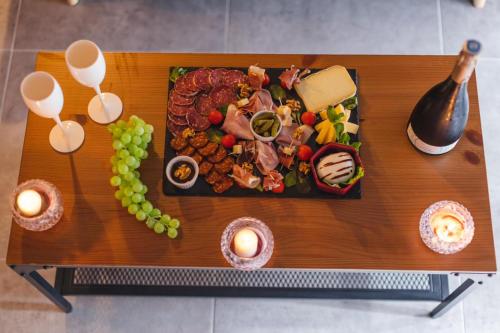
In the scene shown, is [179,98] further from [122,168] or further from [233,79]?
[122,168]

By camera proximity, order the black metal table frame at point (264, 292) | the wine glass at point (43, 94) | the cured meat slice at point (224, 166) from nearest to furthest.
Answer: the wine glass at point (43, 94) < the cured meat slice at point (224, 166) < the black metal table frame at point (264, 292)

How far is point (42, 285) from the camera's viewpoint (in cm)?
160

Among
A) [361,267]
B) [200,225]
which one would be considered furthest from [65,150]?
[361,267]

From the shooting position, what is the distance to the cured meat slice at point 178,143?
4.95 feet

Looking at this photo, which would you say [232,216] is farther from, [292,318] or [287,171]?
[292,318]

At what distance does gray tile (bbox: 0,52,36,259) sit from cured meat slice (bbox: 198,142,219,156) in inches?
36.0

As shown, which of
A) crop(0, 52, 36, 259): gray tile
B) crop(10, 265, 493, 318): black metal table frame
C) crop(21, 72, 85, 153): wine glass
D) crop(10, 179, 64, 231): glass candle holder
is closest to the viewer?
crop(21, 72, 85, 153): wine glass

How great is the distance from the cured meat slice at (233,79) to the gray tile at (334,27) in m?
0.64

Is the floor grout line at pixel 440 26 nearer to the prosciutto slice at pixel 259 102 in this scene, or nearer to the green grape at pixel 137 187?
the prosciutto slice at pixel 259 102

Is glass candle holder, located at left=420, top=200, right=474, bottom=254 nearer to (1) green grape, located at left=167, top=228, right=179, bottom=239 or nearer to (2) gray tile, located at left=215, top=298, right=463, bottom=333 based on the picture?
(2) gray tile, located at left=215, top=298, right=463, bottom=333

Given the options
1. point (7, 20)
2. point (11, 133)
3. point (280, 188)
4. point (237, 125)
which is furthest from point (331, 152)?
point (7, 20)

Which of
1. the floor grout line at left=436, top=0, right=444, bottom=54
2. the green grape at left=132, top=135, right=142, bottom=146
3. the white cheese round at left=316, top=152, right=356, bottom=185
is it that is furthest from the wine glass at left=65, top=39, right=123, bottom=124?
the floor grout line at left=436, top=0, right=444, bottom=54

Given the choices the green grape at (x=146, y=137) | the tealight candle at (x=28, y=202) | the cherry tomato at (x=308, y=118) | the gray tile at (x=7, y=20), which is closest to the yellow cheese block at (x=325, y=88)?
the cherry tomato at (x=308, y=118)

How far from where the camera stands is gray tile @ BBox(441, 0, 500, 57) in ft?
7.21
